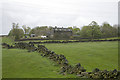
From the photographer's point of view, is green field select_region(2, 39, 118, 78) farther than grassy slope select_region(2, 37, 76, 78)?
Yes

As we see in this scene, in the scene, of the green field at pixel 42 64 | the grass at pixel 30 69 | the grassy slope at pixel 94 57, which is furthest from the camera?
the grassy slope at pixel 94 57

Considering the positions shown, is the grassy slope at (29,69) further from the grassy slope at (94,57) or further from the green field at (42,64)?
the grassy slope at (94,57)

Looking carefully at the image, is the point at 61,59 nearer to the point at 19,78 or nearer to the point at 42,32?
the point at 19,78

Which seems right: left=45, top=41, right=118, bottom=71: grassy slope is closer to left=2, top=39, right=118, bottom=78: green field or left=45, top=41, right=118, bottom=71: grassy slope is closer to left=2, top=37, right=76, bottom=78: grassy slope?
left=2, top=39, right=118, bottom=78: green field

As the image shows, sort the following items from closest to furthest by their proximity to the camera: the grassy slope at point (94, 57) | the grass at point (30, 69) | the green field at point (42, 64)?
1. the grass at point (30, 69)
2. the green field at point (42, 64)
3. the grassy slope at point (94, 57)

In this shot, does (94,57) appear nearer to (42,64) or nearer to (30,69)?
(42,64)

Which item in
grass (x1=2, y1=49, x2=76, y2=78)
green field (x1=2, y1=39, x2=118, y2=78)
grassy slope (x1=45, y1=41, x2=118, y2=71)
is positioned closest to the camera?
grass (x1=2, y1=49, x2=76, y2=78)

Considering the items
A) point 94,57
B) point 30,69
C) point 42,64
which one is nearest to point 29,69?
point 30,69

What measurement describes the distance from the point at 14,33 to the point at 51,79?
113ft

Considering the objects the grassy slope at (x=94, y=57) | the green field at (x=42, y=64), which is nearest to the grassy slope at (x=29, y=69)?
the green field at (x=42, y=64)

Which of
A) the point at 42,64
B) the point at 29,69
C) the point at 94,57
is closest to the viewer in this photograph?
the point at 29,69

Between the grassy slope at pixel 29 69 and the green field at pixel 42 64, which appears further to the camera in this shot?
the green field at pixel 42 64

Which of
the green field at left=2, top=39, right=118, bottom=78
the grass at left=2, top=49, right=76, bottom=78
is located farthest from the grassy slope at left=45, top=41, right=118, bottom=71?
the grass at left=2, top=49, right=76, bottom=78

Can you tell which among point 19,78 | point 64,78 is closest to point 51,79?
point 64,78
